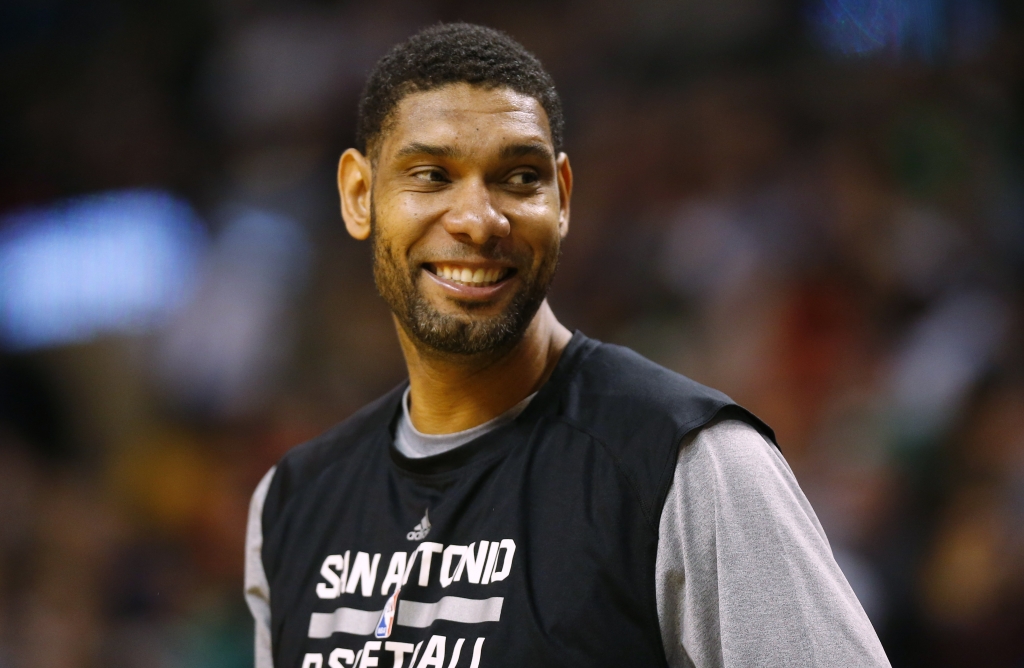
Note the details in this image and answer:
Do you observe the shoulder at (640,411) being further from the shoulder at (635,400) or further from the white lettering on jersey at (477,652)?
the white lettering on jersey at (477,652)

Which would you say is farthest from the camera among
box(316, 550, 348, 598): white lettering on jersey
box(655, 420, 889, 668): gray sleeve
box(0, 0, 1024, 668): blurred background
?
box(0, 0, 1024, 668): blurred background

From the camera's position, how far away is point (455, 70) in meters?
1.77

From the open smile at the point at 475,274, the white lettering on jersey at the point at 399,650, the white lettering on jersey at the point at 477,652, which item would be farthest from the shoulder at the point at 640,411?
the white lettering on jersey at the point at 399,650

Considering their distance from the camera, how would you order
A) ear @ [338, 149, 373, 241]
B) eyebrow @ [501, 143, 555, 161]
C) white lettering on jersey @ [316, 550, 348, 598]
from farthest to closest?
ear @ [338, 149, 373, 241]
white lettering on jersey @ [316, 550, 348, 598]
eyebrow @ [501, 143, 555, 161]

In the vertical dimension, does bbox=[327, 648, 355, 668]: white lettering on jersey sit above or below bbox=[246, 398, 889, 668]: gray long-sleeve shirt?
below

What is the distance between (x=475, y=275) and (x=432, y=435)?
336 mm

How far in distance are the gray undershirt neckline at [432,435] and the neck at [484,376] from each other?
0.05ft

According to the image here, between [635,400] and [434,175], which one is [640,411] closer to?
[635,400]

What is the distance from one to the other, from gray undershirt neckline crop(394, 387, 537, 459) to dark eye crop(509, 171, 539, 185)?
346mm

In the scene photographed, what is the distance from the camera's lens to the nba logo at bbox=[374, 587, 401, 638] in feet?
5.63

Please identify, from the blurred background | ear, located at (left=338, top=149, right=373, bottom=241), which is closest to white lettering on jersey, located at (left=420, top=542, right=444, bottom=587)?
ear, located at (left=338, top=149, right=373, bottom=241)

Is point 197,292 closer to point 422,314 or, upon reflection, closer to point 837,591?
point 422,314

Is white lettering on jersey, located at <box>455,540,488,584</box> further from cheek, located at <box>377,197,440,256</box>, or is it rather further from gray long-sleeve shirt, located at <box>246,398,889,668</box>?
cheek, located at <box>377,197,440,256</box>

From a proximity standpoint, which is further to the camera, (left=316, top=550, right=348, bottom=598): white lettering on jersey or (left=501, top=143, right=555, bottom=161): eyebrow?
(left=316, top=550, right=348, bottom=598): white lettering on jersey
